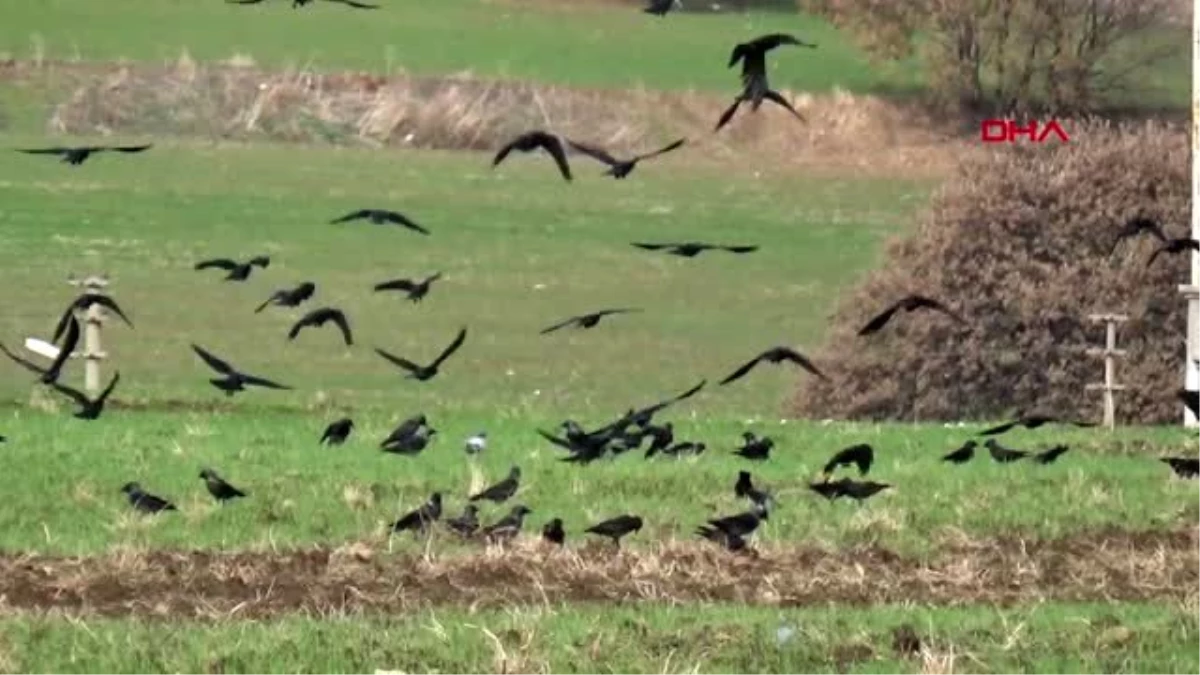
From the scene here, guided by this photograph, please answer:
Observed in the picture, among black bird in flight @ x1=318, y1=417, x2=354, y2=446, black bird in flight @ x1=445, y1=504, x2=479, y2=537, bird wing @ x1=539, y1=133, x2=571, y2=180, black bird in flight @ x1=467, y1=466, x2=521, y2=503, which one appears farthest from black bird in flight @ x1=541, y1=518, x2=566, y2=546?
black bird in flight @ x1=318, y1=417, x2=354, y2=446

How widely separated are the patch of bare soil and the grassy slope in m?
50.7

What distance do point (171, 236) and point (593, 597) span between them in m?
34.1

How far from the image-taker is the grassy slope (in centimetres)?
950

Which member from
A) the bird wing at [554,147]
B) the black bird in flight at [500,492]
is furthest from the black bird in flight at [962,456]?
the bird wing at [554,147]

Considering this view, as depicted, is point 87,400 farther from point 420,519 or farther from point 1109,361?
point 1109,361

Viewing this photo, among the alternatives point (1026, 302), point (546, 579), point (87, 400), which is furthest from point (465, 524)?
point (1026, 302)

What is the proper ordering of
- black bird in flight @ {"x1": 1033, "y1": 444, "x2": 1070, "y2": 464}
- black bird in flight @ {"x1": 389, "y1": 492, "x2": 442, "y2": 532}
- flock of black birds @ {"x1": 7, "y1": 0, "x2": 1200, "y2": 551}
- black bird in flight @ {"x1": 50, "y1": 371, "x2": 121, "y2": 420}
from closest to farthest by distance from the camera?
1. flock of black birds @ {"x1": 7, "y1": 0, "x2": 1200, "y2": 551}
2. black bird in flight @ {"x1": 389, "y1": 492, "x2": 442, "y2": 532}
3. black bird in flight @ {"x1": 50, "y1": 371, "x2": 121, "y2": 420}
4. black bird in flight @ {"x1": 1033, "y1": 444, "x2": 1070, "y2": 464}

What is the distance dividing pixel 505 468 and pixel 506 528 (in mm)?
3581

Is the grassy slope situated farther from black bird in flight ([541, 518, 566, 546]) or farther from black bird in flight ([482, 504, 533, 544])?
black bird in flight ([482, 504, 533, 544])

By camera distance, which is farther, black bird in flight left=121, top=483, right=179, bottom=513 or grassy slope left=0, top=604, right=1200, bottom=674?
black bird in flight left=121, top=483, right=179, bottom=513

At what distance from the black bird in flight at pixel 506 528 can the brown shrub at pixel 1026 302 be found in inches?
605

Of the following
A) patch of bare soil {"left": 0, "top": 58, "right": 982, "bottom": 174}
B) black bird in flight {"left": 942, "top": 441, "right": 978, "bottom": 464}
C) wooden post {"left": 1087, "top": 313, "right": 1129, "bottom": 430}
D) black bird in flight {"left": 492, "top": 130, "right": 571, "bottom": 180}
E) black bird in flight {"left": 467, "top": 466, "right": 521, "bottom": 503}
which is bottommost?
patch of bare soil {"left": 0, "top": 58, "right": 982, "bottom": 174}

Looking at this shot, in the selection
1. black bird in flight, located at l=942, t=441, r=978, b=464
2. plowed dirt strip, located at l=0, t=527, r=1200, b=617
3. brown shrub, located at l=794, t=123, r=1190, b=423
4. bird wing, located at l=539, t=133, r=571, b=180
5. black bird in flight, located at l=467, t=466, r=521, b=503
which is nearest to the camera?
bird wing, located at l=539, t=133, r=571, b=180

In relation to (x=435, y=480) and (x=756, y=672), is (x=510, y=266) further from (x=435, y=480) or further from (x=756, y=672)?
(x=756, y=672)
